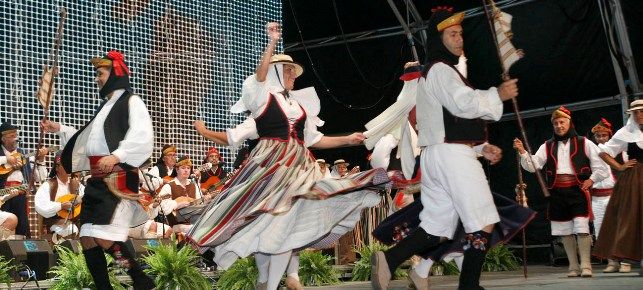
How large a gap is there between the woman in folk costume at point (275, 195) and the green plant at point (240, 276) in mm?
1404

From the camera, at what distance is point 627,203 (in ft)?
24.7

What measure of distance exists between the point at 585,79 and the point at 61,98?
18.5 feet

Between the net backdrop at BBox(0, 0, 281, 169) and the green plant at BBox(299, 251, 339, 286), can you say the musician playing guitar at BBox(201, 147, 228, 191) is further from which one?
the green plant at BBox(299, 251, 339, 286)

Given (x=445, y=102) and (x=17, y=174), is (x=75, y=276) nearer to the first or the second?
(x=17, y=174)

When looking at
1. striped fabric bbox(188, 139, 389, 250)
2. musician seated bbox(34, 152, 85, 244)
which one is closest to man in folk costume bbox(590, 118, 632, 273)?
striped fabric bbox(188, 139, 389, 250)

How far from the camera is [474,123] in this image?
4680mm

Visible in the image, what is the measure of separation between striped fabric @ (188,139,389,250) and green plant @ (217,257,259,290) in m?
1.62

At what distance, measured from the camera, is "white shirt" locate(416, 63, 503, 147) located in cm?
452

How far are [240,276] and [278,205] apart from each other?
198cm

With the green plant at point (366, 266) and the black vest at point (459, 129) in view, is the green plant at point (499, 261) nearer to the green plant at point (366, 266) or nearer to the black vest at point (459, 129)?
the green plant at point (366, 266)

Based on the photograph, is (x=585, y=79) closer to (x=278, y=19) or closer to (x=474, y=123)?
(x=278, y=19)

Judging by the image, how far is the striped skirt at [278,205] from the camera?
5.24 metres

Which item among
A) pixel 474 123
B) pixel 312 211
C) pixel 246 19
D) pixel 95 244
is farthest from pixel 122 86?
pixel 246 19

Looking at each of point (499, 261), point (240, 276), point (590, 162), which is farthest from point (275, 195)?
point (499, 261)
